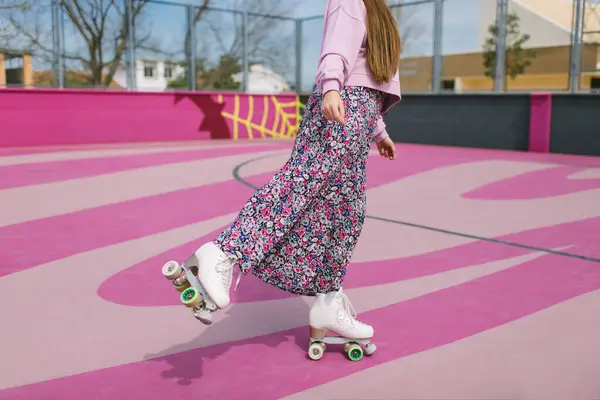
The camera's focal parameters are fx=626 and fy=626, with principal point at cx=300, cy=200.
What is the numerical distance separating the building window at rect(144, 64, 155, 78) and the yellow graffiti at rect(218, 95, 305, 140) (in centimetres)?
147

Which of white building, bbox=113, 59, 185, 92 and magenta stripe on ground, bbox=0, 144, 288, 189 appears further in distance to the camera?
white building, bbox=113, 59, 185, 92

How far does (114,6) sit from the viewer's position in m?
11.7

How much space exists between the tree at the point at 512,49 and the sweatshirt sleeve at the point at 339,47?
30.7 feet

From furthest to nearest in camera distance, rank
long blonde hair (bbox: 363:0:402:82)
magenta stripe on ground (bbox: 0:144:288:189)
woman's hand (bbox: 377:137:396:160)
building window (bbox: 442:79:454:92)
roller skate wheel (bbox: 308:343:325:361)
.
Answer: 1. building window (bbox: 442:79:454:92)
2. magenta stripe on ground (bbox: 0:144:288:189)
3. woman's hand (bbox: 377:137:396:160)
4. roller skate wheel (bbox: 308:343:325:361)
5. long blonde hair (bbox: 363:0:402:82)

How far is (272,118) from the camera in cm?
1412

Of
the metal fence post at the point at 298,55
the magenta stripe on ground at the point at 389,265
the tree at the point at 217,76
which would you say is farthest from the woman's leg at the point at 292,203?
the metal fence post at the point at 298,55

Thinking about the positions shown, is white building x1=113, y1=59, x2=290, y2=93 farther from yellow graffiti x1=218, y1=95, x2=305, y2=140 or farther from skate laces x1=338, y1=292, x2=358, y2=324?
skate laces x1=338, y1=292, x2=358, y2=324

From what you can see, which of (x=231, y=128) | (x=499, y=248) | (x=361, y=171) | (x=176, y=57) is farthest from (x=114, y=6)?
(x=361, y=171)

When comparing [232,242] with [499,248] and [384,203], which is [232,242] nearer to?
[499,248]

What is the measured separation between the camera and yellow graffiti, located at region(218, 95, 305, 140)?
13.5m

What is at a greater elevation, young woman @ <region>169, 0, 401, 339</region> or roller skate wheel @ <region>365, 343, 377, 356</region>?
young woman @ <region>169, 0, 401, 339</region>

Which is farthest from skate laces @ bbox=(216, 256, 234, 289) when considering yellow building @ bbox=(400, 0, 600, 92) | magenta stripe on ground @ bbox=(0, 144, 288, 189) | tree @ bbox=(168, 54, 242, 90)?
tree @ bbox=(168, 54, 242, 90)

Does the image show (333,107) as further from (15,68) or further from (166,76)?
(166,76)

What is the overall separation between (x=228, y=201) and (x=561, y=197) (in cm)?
311
